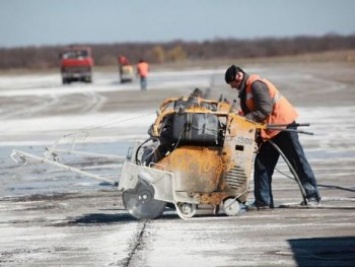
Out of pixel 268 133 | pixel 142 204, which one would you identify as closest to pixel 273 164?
pixel 268 133

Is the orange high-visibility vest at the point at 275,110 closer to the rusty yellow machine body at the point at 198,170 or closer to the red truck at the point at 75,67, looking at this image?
the rusty yellow machine body at the point at 198,170

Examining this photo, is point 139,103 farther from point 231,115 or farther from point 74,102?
point 231,115

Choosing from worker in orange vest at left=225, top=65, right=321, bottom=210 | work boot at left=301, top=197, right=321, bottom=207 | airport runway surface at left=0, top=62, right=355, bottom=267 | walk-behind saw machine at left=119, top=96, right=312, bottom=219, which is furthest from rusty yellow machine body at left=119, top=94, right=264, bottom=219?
work boot at left=301, top=197, right=321, bottom=207

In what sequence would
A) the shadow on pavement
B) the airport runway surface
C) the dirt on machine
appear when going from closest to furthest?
the shadow on pavement, the airport runway surface, the dirt on machine

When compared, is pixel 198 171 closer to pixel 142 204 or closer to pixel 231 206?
pixel 231 206

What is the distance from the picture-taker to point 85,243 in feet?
31.6

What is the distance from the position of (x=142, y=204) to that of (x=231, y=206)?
3.22 ft

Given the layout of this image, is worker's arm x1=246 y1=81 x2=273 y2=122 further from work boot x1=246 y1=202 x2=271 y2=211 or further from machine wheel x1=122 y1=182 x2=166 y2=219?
machine wheel x1=122 y1=182 x2=166 y2=219

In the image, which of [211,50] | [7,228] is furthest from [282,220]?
[211,50]

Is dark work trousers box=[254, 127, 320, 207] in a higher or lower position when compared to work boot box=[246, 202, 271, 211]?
higher

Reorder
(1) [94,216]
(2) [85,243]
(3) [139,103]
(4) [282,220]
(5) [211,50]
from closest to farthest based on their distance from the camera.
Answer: (2) [85,243] → (4) [282,220] → (1) [94,216] → (3) [139,103] → (5) [211,50]

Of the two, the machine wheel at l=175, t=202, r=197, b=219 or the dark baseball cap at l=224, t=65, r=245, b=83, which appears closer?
the machine wheel at l=175, t=202, r=197, b=219

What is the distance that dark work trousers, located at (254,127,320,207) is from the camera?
11.4 metres

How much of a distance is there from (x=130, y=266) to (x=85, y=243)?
1362mm
